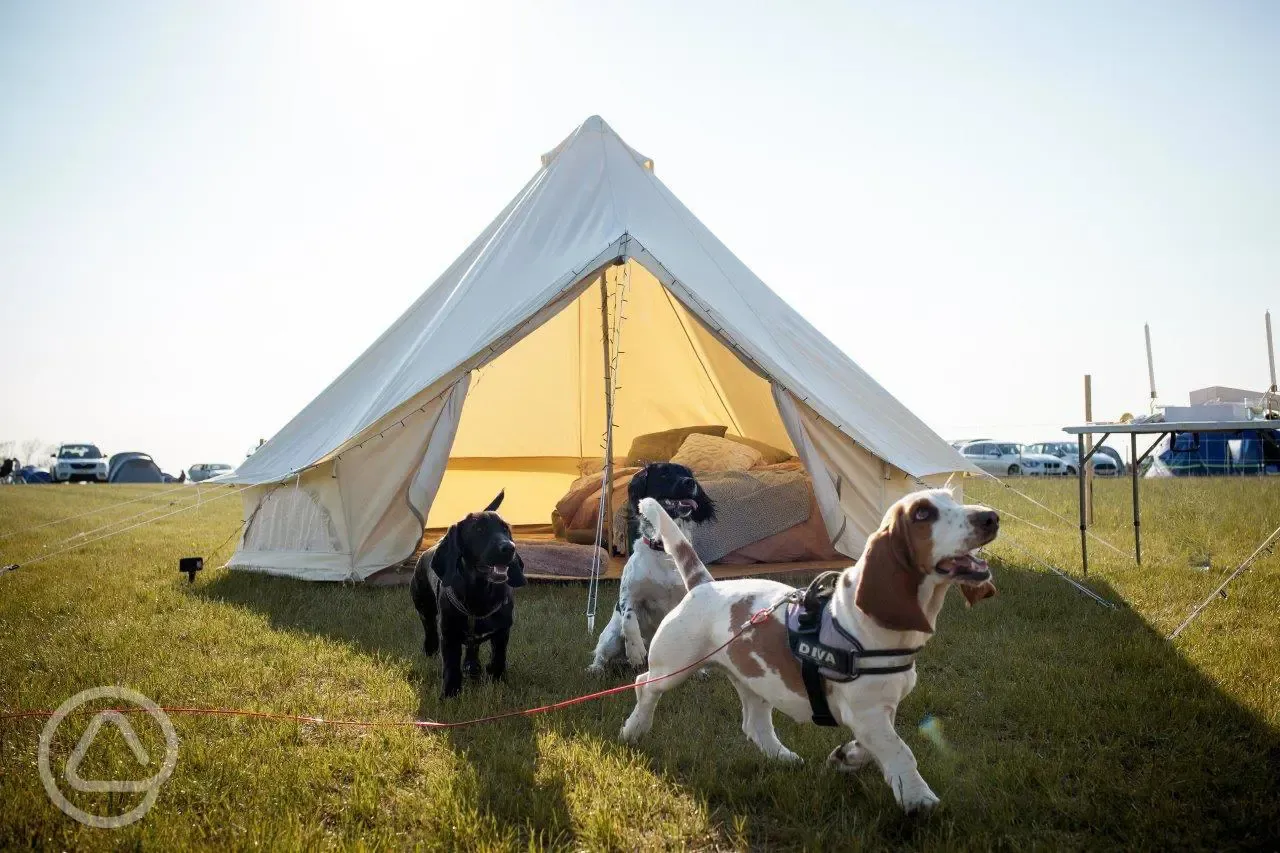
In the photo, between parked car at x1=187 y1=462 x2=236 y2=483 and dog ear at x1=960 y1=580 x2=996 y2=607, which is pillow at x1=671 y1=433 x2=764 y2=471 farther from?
parked car at x1=187 y1=462 x2=236 y2=483

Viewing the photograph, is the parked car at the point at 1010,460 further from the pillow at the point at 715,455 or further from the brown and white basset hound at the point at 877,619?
the brown and white basset hound at the point at 877,619

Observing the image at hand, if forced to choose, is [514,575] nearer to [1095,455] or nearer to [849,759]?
[849,759]

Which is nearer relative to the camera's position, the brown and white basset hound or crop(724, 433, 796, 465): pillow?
the brown and white basset hound

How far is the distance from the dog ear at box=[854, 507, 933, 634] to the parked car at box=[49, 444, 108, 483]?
102 ft

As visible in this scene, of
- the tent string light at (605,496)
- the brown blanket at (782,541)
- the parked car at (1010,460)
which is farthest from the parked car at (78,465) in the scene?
the brown blanket at (782,541)

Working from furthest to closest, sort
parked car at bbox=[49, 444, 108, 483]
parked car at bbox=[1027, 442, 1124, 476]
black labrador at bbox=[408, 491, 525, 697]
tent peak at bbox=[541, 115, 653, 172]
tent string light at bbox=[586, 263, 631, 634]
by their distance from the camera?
parked car at bbox=[49, 444, 108, 483] → parked car at bbox=[1027, 442, 1124, 476] → tent peak at bbox=[541, 115, 653, 172] → tent string light at bbox=[586, 263, 631, 634] → black labrador at bbox=[408, 491, 525, 697]

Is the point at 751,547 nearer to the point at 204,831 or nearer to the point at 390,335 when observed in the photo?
the point at 390,335

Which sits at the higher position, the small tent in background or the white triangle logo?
the small tent in background

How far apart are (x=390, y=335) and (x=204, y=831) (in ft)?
17.4

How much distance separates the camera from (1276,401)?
577 centimetres

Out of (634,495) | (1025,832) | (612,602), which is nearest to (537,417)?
(612,602)

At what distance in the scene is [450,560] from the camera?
3.69 meters

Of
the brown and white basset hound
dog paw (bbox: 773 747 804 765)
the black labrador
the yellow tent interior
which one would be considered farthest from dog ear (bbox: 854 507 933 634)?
the yellow tent interior

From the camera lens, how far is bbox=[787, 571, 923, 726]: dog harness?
2.29 meters
